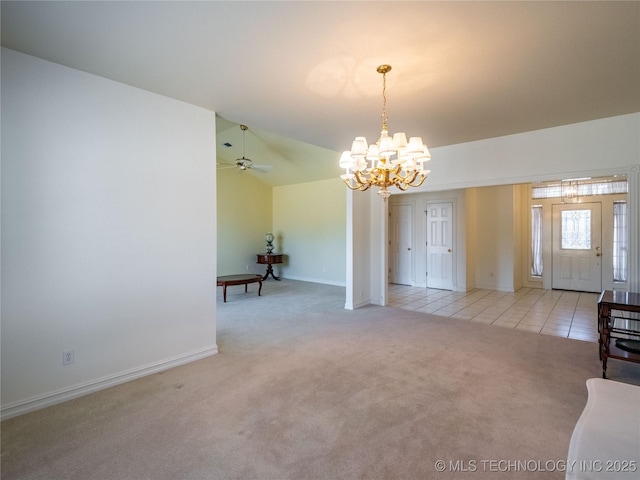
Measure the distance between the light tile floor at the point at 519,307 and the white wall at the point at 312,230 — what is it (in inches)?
75.5

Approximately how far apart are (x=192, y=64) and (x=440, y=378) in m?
3.33

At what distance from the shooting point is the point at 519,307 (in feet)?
18.0

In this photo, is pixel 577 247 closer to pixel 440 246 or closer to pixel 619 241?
pixel 619 241

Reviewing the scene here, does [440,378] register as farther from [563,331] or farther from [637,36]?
[637,36]

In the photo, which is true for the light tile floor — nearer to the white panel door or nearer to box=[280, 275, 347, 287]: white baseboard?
the white panel door

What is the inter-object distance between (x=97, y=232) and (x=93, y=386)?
128 cm

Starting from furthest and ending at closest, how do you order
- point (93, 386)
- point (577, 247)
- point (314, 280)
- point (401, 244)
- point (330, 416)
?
point (314, 280) → point (401, 244) → point (577, 247) → point (93, 386) → point (330, 416)

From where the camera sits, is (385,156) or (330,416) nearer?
(330,416)

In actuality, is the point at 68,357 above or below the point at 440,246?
below

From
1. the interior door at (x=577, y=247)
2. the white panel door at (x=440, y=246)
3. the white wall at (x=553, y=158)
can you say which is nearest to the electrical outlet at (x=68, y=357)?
the white wall at (x=553, y=158)

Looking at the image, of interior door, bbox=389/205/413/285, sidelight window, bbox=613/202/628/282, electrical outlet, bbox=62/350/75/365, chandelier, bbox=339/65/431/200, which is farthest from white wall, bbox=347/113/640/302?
electrical outlet, bbox=62/350/75/365

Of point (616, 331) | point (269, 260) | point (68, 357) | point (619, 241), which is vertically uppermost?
point (619, 241)

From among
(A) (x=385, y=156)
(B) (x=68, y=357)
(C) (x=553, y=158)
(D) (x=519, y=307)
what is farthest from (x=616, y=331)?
(B) (x=68, y=357)

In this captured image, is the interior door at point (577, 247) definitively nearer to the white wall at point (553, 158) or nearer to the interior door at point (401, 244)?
the interior door at point (401, 244)
